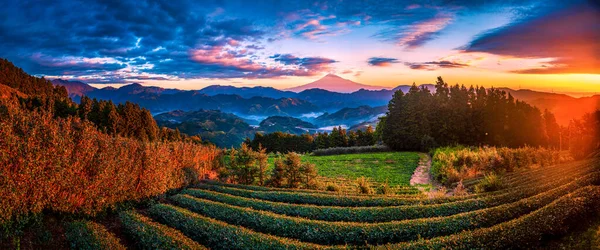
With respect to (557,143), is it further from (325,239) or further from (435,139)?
(325,239)

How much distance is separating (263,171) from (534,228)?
1724cm

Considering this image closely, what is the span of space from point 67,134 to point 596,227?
15.9m

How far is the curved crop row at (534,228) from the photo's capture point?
6572mm

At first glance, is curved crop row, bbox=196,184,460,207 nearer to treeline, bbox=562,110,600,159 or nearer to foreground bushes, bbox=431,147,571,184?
foreground bushes, bbox=431,147,571,184

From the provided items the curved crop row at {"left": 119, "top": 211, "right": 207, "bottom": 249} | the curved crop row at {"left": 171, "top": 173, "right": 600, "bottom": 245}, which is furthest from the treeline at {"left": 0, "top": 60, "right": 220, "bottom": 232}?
the curved crop row at {"left": 171, "top": 173, "right": 600, "bottom": 245}

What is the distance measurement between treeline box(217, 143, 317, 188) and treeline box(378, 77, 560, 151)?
3845 cm

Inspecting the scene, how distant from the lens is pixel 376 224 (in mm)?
9867

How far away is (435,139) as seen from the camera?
54.8 metres

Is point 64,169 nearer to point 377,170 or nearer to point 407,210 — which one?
point 407,210

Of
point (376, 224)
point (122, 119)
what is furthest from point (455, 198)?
point (122, 119)

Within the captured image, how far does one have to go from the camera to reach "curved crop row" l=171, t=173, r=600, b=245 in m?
8.62

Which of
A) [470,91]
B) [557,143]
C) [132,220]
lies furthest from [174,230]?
[557,143]

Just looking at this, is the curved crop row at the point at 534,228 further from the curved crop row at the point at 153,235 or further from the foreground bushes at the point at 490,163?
the foreground bushes at the point at 490,163

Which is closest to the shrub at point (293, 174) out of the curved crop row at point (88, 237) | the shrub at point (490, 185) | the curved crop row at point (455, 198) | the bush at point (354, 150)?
the curved crop row at point (455, 198)
